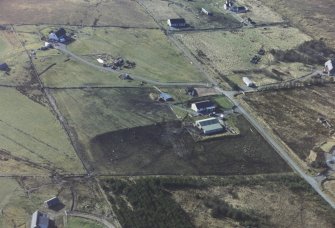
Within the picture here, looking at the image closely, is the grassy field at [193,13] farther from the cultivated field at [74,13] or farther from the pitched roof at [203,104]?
the pitched roof at [203,104]

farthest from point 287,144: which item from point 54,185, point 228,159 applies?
point 54,185

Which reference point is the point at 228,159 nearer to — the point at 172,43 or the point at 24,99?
the point at 24,99

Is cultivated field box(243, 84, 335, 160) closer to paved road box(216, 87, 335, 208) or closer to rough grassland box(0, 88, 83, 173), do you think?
paved road box(216, 87, 335, 208)

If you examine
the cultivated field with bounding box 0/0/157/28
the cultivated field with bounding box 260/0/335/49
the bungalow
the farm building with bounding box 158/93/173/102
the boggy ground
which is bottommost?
the cultivated field with bounding box 0/0/157/28

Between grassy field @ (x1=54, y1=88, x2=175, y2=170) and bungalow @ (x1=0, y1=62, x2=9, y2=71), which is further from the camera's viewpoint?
bungalow @ (x1=0, y1=62, x2=9, y2=71)

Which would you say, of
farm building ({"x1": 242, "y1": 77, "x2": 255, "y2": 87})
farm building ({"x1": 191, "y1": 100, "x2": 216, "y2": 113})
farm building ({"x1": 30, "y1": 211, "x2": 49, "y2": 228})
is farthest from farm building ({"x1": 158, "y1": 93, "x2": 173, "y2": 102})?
farm building ({"x1": 30, "y1": 211, "x2": 49, "y2": 228})

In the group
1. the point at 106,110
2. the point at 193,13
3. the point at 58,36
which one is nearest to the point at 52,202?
the point at 106,110

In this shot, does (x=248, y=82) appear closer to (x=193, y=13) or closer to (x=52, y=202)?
(x=193, y=13)
